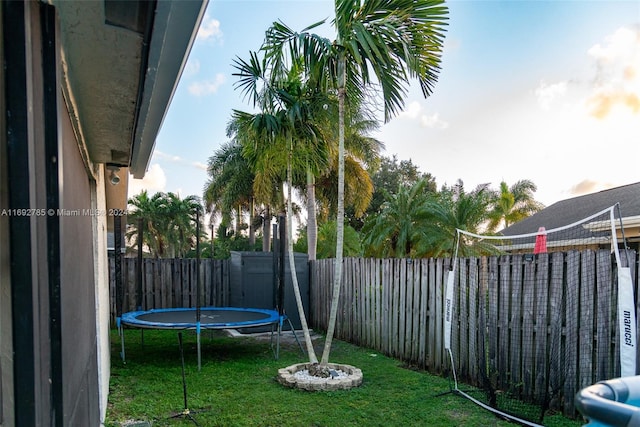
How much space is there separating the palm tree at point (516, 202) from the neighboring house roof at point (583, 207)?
15.0ft

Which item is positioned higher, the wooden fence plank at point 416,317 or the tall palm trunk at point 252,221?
the tall palm trunk at point 252,221

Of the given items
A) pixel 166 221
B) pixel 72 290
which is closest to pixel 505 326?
pixel 72 290

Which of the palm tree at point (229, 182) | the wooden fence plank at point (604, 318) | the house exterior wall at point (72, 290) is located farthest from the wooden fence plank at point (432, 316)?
the palm tree at point (229, 182)

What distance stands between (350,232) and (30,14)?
16.5 metres

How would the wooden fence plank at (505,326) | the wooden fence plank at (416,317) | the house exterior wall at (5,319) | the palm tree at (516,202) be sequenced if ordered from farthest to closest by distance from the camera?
the palm tree at (516,202), the wooden fence plank at (416,317), the wooden fence plank at (505,326), the house exterior wall at (5,319)

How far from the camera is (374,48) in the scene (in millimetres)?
4395

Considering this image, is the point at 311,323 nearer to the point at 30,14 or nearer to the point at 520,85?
the point at 520,85

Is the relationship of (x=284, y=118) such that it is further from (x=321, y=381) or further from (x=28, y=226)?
(x=28, y=226)

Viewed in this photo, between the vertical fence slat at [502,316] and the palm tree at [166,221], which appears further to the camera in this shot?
the palm tree at [166,221]

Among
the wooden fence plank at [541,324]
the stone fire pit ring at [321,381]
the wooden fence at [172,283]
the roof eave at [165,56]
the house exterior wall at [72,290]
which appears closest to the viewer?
the roof eave at [165,56]

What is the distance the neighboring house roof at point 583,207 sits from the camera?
35.4ft

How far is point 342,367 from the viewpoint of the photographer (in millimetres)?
5305

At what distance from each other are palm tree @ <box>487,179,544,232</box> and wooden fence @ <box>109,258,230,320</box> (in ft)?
48.1

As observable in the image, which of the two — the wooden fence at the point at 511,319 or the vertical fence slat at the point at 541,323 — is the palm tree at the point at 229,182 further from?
the vertical fence slat at the point at 541,323
